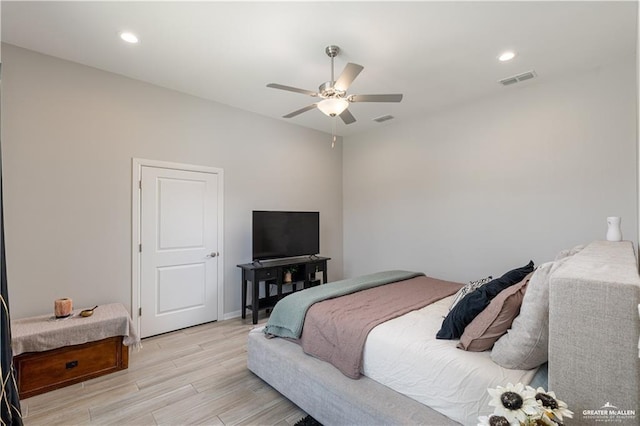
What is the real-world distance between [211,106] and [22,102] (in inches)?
71.8

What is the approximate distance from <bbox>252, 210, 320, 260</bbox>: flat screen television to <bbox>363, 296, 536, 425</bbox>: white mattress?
2.49 meters

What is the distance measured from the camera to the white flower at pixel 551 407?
3.05 feet

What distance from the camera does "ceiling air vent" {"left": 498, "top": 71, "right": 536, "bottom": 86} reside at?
3225 millimetres

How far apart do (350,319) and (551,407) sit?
51.2 inches

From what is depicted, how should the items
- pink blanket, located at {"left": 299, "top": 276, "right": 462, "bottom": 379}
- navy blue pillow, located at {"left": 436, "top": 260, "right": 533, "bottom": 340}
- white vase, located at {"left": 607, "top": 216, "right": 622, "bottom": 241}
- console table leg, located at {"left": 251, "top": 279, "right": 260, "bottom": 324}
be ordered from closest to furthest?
1. navy blue pillow, located at {"left": 436, "top": 260, "right": 533, "bottom": 340}
2. pink blanket, located at {"left": 299, "top": 276, "right": 462, "bottom": 379}
3. white vase, located at {"left": 607, "top": 216, "right": 622, "bottom": 241}
4. console table leg, located at {"left": 251, "top": 279, "right": 260, "bottom": 324}

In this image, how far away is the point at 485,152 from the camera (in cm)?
388

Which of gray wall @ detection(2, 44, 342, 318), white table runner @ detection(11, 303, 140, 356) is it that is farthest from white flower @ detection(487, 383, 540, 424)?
gray wall @ detection(2, 44, 342, 318)

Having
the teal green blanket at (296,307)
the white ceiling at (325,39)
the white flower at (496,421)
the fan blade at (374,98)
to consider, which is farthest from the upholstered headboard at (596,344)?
the white ceiling at (325,39)

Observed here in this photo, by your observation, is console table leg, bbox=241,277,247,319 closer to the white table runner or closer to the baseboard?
the baseboard

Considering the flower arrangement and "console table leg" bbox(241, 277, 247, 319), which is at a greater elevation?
the flower arrangement

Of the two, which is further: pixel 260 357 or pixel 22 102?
pixel 22 102

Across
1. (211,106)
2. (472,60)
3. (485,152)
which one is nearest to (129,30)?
(211,106)

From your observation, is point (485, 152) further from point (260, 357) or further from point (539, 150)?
point (260, 357)

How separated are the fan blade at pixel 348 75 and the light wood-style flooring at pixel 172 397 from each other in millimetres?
2503
